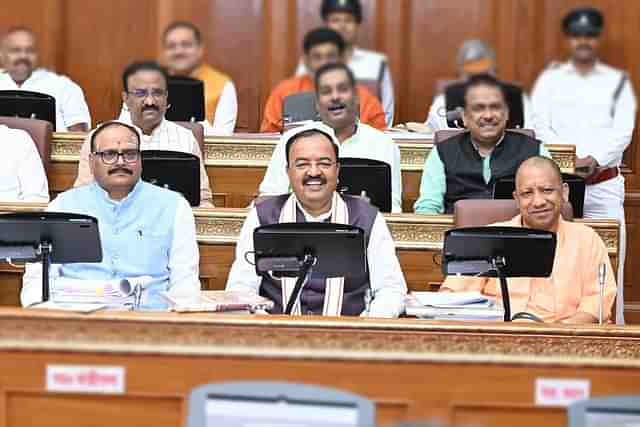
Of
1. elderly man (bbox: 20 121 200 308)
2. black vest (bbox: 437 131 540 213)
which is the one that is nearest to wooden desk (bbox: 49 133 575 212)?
black vest (bbox: 437 131 540 213)

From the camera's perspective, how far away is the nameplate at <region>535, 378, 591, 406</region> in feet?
10.7

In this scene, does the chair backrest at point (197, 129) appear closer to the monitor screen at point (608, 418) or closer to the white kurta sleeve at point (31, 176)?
the white kurta sleeve at point (31, 176)

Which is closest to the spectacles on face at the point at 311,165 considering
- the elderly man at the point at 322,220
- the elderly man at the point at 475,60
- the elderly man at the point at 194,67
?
the elderly man at the point at 322,220

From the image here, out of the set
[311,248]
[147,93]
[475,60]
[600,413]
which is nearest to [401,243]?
[311,248]

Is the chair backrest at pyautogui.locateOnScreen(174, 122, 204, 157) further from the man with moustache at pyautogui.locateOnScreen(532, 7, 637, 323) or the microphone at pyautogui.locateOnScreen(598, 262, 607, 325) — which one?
the microphone at pyautogui.locateOnScreen(598, 262, 607, 325)

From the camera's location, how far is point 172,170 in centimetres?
550

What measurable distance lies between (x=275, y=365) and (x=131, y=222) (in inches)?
64.9

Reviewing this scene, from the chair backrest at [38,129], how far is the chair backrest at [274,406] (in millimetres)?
3805

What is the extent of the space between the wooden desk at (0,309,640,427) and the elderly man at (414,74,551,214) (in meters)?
2.73

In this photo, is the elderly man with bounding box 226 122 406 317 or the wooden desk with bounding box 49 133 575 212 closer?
the elderly man with bounding box 226 122 406 317

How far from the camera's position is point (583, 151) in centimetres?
768

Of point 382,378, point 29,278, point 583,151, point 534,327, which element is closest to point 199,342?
point 382,378

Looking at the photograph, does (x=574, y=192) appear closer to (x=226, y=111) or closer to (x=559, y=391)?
(x=559, y=391)

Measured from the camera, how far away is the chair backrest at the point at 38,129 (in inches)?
248
